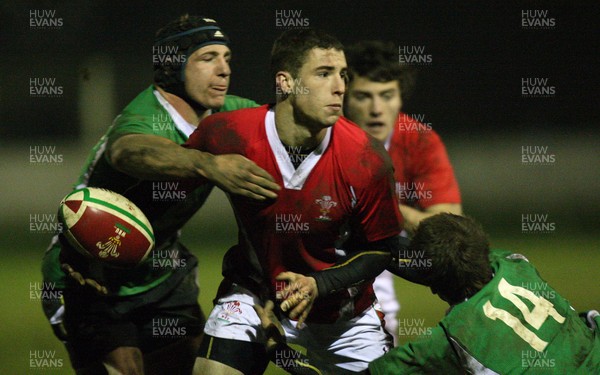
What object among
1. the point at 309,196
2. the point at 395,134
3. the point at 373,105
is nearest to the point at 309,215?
the point at 309,196

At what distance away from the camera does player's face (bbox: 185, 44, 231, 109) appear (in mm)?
5043

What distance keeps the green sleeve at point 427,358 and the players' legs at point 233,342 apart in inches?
26.0

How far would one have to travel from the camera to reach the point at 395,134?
614cm

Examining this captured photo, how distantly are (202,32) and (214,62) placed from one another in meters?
0.20

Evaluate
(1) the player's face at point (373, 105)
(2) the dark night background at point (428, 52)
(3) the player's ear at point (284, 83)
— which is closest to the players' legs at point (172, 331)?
(3) the player's ear at point (284, 83)

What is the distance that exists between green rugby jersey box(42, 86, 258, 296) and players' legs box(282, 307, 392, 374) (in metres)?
1.02

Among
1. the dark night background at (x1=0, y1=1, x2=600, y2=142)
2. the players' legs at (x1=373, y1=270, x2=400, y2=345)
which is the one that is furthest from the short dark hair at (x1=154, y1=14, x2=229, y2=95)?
the dark night background at (x1=0, y1=1, x2=600, y2=142)

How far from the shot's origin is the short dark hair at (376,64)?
19.9 ft

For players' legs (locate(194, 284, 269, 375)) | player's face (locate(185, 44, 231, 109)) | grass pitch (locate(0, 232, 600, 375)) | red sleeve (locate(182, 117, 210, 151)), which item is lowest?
grass pitch (locate(0, 232, 600, 375))

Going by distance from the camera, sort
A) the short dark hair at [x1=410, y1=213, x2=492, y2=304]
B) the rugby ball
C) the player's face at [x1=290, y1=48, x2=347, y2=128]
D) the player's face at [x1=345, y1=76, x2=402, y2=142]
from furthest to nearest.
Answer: the player's face at [x1=345, y1=76, x2=402, y2=142]
the rugby ball
the player's face at [x1=290, y1=48, x2=347, y2=128]
the short dark hair at [x1=410, y1=213, x2=492, y2=304]

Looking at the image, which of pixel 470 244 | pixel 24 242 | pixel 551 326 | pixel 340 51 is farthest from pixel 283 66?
pixel 24 242

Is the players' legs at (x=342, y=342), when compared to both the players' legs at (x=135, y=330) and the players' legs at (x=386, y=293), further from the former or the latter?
the players' legs at (x=386, y=293)

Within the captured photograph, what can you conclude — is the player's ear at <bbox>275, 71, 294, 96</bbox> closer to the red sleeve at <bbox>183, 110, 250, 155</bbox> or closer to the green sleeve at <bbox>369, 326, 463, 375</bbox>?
the red sleeve at <bbox>183, 110, 250, 155</bbox>

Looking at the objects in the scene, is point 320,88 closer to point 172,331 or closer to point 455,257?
point 455,257
